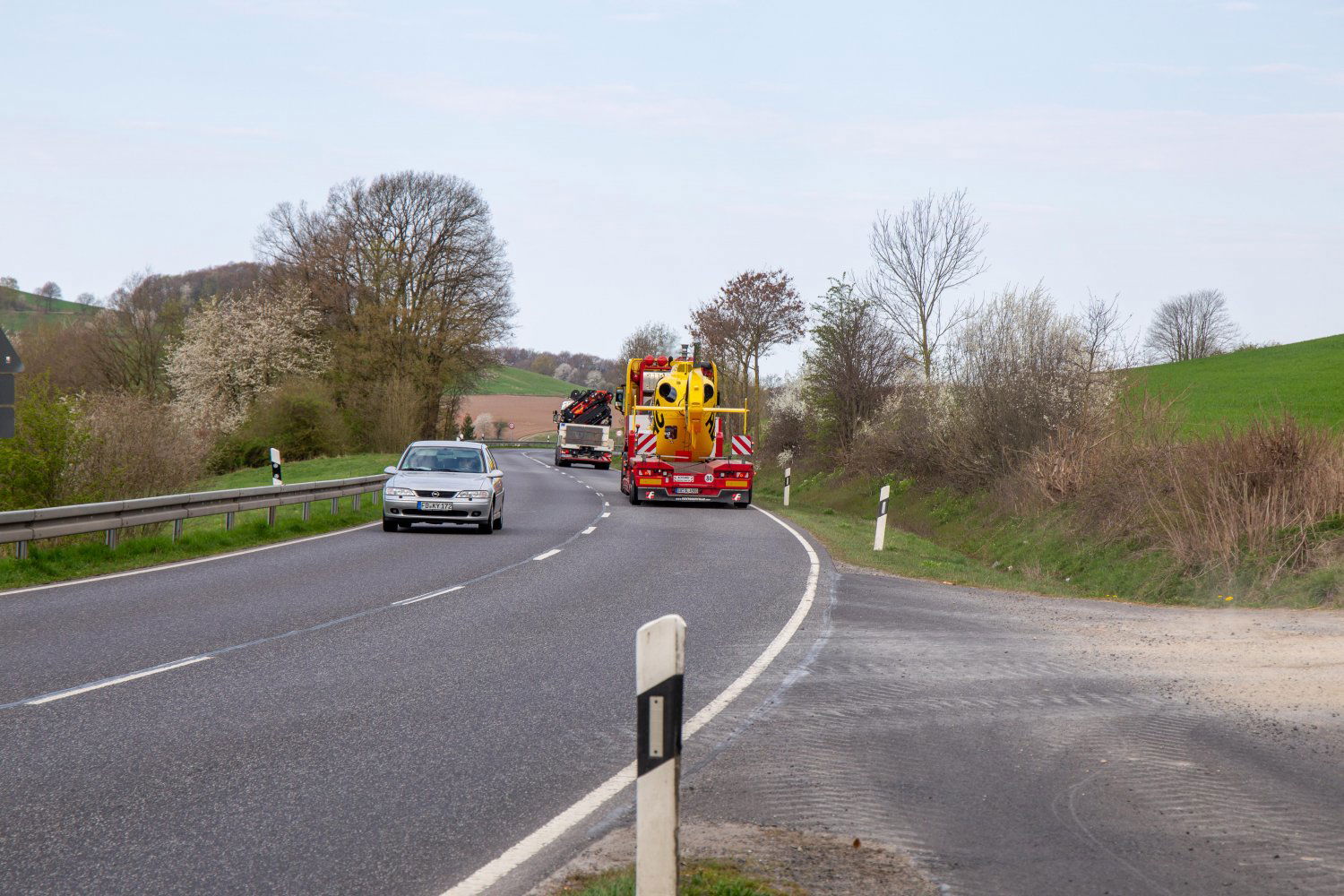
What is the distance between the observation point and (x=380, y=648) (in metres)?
9.59

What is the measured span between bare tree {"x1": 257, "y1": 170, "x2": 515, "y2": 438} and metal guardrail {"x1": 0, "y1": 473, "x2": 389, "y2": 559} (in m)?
32.3

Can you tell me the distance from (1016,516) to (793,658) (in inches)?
741

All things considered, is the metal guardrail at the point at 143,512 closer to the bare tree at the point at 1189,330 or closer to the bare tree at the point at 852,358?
the bare tree at the point at 852,358

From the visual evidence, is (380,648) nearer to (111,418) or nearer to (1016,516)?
(111,418)

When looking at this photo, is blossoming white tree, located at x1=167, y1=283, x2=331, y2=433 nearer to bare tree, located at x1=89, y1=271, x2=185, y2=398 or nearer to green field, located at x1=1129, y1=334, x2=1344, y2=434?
bare tree, located at x1=89, y1=271, x2=185, y2=398

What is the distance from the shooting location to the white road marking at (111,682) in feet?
24.3

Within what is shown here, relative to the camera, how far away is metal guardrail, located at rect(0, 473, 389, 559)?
14.8 meters

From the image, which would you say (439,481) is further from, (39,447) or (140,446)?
(140,446)

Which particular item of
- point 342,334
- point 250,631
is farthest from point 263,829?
point 342,334

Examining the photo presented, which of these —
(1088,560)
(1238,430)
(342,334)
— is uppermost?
(342,334)

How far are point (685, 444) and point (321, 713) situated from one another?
82.0ft

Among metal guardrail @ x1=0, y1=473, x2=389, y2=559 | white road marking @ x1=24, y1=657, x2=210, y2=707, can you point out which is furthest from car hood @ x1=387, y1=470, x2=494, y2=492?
white road marking @ x1=24, y1=657, x2=210, y2=707

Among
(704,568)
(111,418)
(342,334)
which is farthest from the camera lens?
(342,334)

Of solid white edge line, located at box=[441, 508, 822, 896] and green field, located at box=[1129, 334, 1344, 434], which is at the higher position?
green field, located at box=[1129, 334, 1344, 434]
